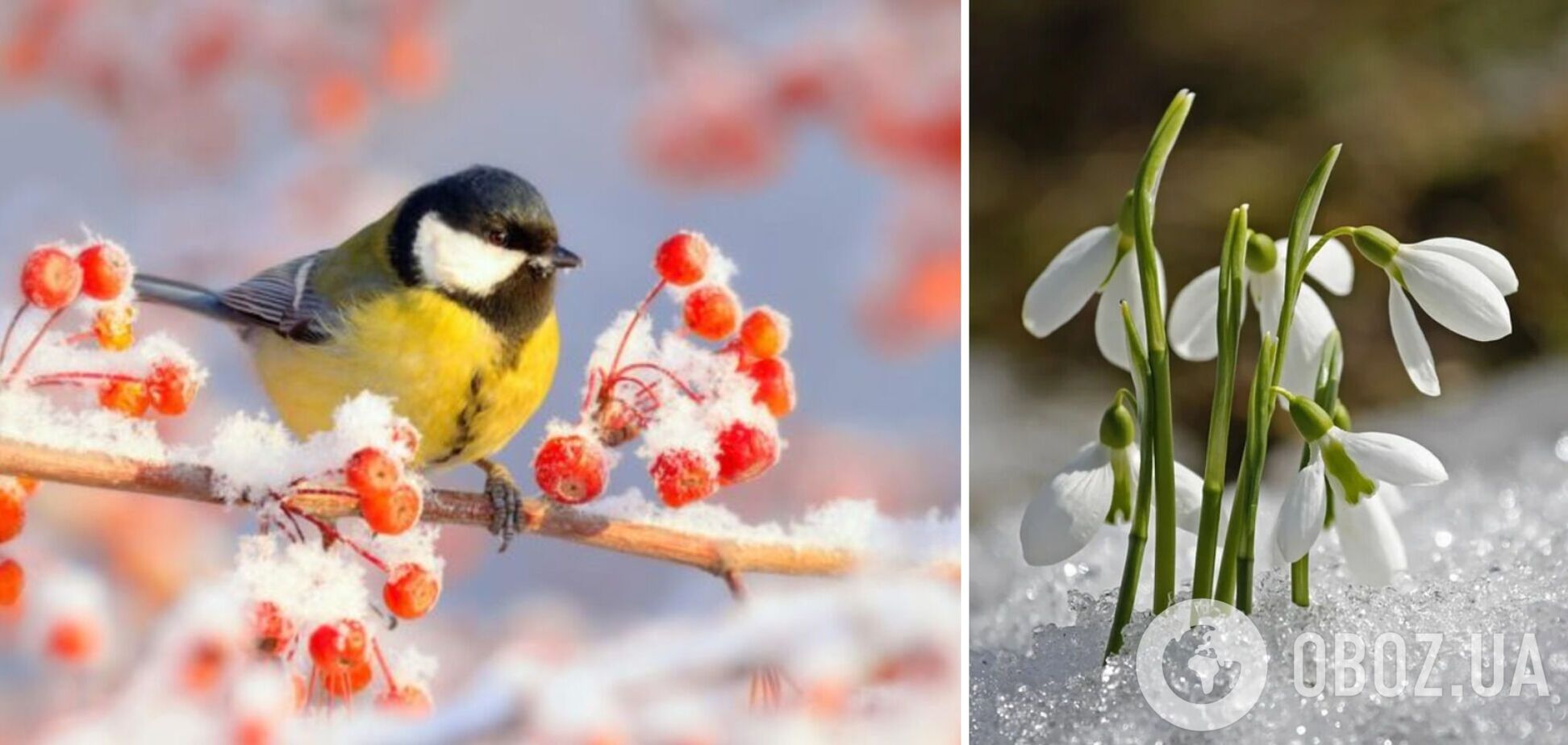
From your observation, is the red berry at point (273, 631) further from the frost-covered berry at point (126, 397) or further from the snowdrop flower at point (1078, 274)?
the snowdrop flower at point (1078, 274)

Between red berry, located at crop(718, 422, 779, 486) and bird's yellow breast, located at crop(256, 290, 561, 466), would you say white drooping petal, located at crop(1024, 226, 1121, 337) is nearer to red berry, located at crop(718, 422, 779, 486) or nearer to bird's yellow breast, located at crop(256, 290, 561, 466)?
red berry, located at crop(718, 422, 779, 486)

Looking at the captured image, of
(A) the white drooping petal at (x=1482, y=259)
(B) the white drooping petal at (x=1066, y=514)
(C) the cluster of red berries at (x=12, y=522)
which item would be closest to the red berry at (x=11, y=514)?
(C) the cluster of red berries at (x=12, y=522)

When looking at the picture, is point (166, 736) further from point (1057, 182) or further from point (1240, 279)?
point (1057, 182)

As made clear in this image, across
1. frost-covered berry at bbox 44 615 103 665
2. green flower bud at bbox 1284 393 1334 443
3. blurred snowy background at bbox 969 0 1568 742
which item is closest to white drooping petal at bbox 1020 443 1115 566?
green flower bud at bbox 1284 393 1334 443

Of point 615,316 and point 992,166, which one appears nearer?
point 615,316

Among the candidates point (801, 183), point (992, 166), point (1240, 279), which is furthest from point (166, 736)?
point (992, 166)
